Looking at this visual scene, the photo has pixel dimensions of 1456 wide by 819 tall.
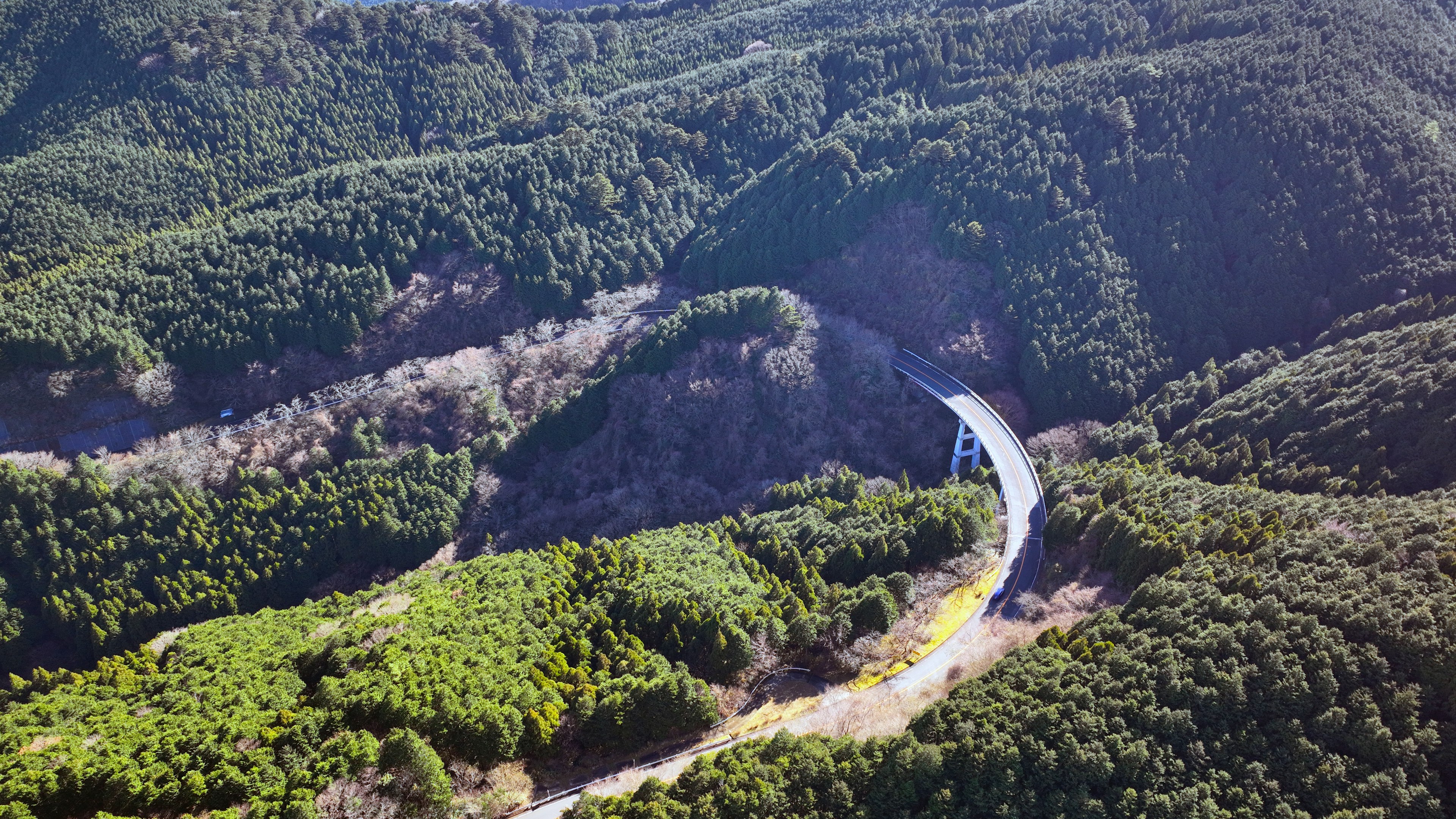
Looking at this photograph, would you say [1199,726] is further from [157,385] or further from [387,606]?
[157,385]

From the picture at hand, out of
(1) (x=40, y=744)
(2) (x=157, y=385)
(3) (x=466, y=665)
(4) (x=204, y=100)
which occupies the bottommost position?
(3) (x=466, y=665)

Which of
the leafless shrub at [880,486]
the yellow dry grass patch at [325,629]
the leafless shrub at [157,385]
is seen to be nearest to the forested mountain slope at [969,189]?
the leafless shrub at [157,385]

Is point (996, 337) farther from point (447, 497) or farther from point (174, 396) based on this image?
point (174, 396)

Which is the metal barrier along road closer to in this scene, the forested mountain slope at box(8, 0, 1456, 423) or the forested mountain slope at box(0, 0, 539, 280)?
the forested mountain slope at box(8, 0, 1456, 423)

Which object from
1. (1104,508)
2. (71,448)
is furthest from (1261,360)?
(71,448)

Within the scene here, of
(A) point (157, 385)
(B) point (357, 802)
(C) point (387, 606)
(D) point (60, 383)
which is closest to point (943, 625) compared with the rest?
(B) point (357, 802)

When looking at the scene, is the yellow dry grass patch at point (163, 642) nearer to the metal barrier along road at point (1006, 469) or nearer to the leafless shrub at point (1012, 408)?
the metal barrier along road at point (1006, 469)
